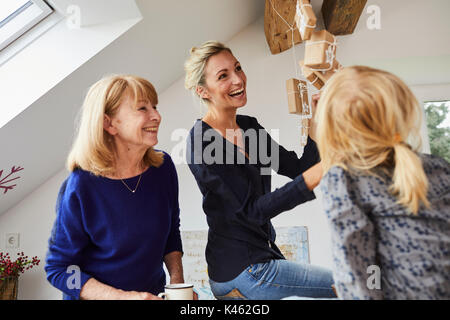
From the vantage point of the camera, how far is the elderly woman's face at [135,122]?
1.18 meters

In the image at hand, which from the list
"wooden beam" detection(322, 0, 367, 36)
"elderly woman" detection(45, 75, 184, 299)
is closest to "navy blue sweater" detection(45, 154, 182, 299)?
"elderly woman" detection(45, 75, 184, 299)

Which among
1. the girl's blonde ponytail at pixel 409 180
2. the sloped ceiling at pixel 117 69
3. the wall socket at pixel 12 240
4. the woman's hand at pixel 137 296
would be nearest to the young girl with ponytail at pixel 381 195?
the girl's blonde ponytail at pixel 409 180

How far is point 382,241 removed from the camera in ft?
2.47

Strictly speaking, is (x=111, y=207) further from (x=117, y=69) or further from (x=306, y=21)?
(x=117, y=69)

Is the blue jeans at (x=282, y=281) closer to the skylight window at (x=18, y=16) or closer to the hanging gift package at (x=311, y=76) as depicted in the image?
the hanging gift package at (x=311, y=76)

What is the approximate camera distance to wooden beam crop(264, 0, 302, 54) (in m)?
2.12

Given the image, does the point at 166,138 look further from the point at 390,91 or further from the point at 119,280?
the point at 390,91

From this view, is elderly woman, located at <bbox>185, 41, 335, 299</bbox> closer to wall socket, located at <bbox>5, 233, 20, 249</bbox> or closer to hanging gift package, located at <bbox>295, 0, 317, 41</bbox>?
hanging gift package, located at <bbox>295, 0, 317, 41</bbox>

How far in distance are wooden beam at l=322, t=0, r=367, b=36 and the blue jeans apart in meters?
1.69

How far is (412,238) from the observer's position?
73 cm

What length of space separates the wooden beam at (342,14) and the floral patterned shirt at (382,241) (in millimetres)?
1789
